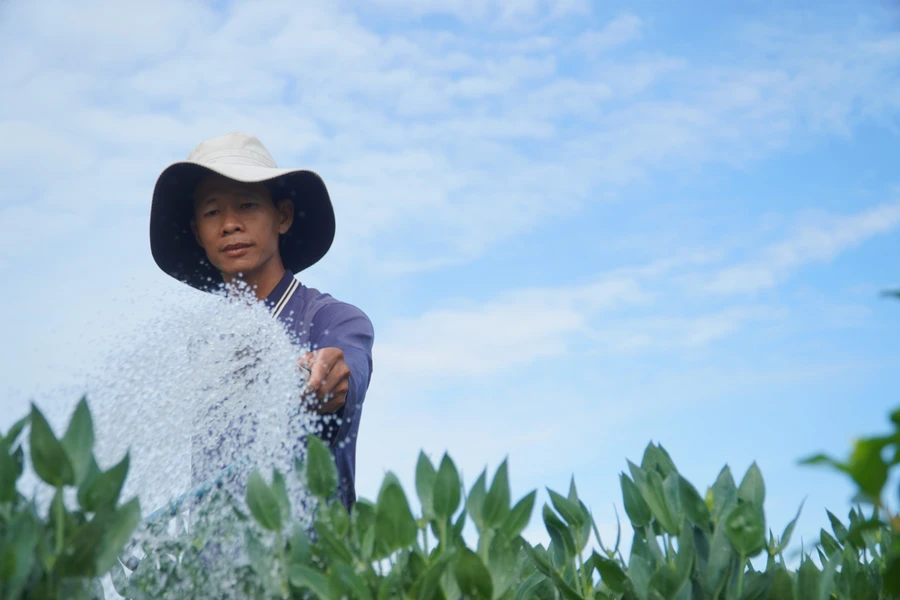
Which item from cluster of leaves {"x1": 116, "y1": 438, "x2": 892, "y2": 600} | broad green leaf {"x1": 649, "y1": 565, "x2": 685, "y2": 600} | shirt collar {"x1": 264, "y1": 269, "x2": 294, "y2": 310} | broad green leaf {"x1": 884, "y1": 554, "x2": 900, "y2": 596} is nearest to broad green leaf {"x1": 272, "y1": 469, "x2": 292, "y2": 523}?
cluster of leaves {"x1": 116, "y1": 438, "x2": 892, "y2": 600}

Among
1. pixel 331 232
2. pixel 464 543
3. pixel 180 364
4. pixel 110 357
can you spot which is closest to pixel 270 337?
pixel 180 364

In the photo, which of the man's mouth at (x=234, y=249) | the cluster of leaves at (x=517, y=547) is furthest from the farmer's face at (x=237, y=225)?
the cluster of leaves at (x=517, y=547)

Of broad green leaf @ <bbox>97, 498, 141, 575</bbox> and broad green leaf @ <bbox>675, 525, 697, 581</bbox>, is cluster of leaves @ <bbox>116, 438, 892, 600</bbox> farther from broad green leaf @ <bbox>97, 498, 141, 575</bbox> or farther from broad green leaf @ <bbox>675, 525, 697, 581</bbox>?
broad green leaf @ <bbox>97, 498, 141, 575</bbox>

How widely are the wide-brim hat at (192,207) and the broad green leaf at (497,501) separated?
1.80m

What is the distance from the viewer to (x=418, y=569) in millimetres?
1797

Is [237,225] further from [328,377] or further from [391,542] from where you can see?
[391,542]

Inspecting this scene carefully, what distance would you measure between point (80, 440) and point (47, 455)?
0.21ft

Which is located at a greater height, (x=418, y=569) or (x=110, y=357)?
(x=110, y=357)

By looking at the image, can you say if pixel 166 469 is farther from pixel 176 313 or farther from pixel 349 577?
pixel 349 577

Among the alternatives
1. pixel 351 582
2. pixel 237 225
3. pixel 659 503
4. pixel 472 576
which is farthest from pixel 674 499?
pixel 237 225

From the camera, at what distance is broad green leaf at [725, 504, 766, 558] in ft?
6.59

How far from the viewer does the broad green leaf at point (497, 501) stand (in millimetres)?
1875

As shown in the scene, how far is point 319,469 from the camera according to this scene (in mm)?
1825

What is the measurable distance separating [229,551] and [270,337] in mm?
1165
